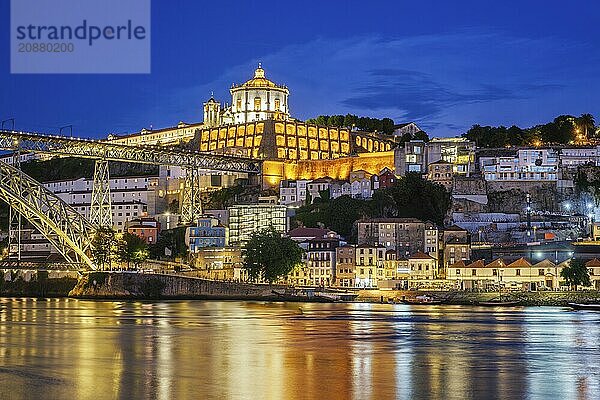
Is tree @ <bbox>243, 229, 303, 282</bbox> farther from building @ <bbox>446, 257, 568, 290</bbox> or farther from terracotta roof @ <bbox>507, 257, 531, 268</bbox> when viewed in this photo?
terracotta roof @ <bbox>507, 257, 531, 268</bbox>

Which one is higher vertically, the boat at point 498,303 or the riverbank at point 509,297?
the riverbank at point 509,297

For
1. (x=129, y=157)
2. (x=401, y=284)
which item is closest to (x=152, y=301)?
(x=129, y=157)

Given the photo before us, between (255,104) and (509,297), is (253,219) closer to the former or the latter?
(509,297)

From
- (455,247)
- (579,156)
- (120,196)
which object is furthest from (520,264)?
(120,196)

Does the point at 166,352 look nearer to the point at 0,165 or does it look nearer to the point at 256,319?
the point at 256,319

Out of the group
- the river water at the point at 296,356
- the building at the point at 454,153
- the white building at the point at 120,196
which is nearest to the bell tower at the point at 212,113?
the white building at the point at 120,196

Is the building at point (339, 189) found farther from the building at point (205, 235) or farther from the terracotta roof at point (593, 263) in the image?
the terracotta roof at point (593, 263)

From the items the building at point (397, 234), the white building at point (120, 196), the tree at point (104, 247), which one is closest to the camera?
the tree at point (104, 247)

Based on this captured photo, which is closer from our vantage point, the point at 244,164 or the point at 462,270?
the point at 462,270
